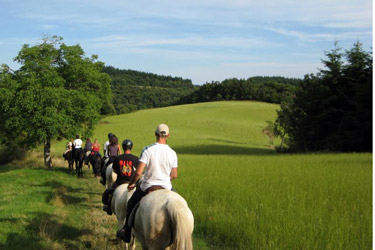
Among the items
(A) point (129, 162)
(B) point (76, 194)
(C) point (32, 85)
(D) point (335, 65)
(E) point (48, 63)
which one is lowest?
(B) point (76, 194)

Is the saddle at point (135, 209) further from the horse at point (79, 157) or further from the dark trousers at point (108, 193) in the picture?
the horse at point (79, 157)

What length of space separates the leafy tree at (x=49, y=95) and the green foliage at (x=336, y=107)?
24.7m

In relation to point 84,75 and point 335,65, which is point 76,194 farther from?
point 335,65

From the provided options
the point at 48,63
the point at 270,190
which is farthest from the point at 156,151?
the point at 48,63

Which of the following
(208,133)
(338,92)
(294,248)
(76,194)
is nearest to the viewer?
(294,248)

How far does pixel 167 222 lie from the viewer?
461 centimetres

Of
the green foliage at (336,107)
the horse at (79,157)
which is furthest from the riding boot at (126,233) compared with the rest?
the green foliage at (336,107)

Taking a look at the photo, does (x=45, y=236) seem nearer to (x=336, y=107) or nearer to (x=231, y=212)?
(x=231, y=212)

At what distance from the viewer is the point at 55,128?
72.9 ft

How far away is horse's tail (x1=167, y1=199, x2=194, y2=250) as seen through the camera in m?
4.46

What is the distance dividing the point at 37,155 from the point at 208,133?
144 ft

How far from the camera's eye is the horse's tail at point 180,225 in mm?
4465

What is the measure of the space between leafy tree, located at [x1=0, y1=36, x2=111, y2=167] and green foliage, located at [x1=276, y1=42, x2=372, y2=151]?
24737 millimetres

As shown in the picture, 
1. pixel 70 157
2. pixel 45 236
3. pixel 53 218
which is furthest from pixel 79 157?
pixel 45 236
